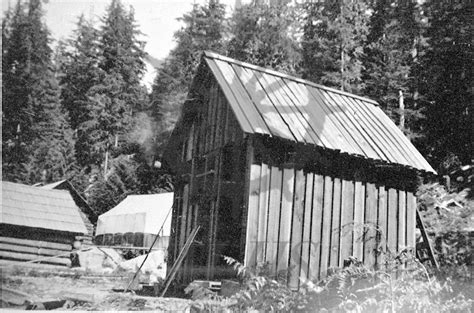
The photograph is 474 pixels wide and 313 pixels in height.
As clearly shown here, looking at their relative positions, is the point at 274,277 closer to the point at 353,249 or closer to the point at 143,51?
the point at 353,249

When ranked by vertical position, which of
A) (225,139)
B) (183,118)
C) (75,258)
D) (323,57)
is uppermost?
(323,57)

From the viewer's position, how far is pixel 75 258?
19359 mm

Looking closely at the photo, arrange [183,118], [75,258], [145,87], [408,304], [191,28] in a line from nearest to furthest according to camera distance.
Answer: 1. [408,304]
2. [183,118]
3. [75,258]
4. [191,28]
5. [145,87]

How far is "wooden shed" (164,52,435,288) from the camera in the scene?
859 centimetres

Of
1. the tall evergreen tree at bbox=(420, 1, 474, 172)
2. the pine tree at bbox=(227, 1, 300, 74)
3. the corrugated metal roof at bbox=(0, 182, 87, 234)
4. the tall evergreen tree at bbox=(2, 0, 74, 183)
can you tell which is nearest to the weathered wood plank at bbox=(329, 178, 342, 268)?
the corrugated metal roof at bbox=(0, 182, 87, 234)

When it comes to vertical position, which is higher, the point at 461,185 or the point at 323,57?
the point at 323,57

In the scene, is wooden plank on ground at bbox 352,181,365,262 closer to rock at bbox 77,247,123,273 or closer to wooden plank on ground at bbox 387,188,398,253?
wooden plank on ground at bbox 387,188,398,253

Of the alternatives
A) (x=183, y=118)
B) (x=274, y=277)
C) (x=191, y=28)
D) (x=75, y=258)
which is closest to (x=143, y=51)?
(x=191, y=28)

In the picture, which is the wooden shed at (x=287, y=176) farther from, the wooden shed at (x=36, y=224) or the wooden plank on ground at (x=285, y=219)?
the wooden shed at (x=36, y=224)

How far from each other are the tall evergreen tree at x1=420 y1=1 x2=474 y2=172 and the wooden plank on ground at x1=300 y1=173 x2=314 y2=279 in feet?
59.6

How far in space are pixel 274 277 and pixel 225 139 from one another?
3192mm

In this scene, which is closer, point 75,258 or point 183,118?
point 183,118

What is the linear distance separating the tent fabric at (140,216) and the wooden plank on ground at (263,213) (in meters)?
18.6

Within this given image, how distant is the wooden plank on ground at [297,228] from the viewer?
28.5ft
